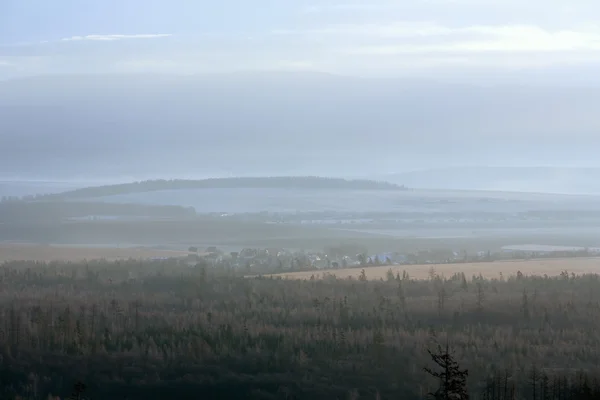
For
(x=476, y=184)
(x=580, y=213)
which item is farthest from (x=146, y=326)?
(x=476, y=184)

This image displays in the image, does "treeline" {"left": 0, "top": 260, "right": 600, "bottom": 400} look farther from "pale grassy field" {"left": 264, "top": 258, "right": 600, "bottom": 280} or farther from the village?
the village

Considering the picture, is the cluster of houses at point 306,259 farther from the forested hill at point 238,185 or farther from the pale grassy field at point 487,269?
the forested hill at point 238,185

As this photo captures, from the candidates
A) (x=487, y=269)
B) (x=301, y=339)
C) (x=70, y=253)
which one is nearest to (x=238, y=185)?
(x=70, y=253)

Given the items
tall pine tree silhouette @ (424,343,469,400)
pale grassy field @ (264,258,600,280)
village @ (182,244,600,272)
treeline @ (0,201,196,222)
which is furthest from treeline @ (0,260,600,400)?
treeline @ (0,201,196,222)

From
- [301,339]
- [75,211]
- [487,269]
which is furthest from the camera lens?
[75,211]

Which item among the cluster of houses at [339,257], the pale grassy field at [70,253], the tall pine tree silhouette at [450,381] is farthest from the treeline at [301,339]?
the pale grassy field at [70,253]

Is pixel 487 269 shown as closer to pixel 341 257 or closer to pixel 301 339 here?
pixel 341 257

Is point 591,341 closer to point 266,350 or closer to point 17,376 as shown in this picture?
point 266,350
